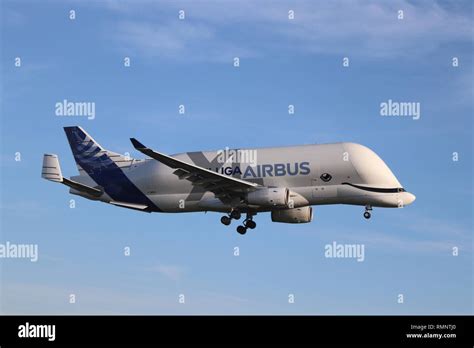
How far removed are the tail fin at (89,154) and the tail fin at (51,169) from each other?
7.21 m

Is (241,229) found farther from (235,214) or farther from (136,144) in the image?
(136,144)

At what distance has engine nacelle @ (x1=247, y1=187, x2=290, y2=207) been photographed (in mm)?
63281

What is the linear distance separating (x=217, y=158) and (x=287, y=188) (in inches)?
282

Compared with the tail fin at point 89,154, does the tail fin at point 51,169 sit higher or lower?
lower

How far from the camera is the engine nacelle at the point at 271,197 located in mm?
63281

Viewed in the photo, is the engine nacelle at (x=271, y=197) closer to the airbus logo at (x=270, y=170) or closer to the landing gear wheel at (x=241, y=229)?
the airbus logo at (x=270, y=170)

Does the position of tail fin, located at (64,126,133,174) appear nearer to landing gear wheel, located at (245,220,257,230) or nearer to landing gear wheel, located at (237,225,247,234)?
landing gear wheel, located at (237,225,247,234)

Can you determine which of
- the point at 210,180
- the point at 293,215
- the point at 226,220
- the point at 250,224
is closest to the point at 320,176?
the point at 293,215

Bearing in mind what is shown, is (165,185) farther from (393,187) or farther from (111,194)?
(393,187)

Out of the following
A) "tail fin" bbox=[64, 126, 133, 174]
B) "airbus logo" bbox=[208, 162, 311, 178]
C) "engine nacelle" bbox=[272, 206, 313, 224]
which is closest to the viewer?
"airbus logo" bbox=[208, 162, 311, 178]

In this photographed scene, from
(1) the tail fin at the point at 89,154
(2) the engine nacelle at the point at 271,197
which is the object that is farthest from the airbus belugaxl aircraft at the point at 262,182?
(1) the tail fin at the point at 89,154

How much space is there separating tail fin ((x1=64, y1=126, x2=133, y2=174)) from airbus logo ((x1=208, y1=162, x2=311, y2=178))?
434 inches

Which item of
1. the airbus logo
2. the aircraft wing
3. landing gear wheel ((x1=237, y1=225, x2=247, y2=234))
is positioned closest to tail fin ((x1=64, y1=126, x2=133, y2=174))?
the aircraft wing

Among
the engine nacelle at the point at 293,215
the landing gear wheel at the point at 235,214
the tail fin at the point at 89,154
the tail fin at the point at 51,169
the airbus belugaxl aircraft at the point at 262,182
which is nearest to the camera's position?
the airbus belugaxl aircraft at the point at 262,182
